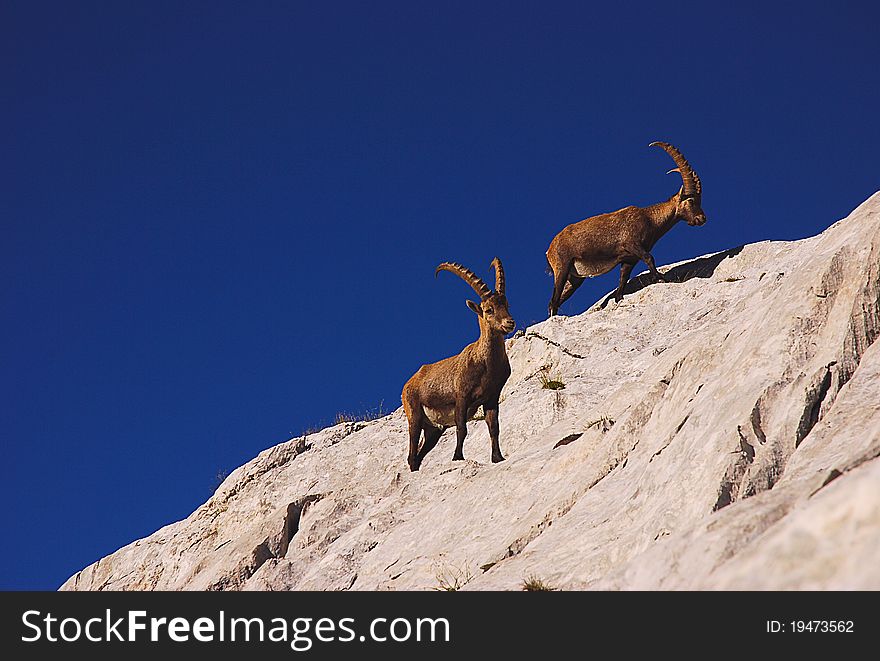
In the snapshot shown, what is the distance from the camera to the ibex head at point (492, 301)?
15.5m

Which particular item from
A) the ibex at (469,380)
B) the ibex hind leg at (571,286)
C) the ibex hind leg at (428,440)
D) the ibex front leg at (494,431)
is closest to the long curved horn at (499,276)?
the ibex at (469,380)

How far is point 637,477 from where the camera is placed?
9.88 m

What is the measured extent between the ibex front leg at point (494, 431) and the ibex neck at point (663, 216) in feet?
33.2

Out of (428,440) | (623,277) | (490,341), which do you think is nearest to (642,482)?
(490,341)

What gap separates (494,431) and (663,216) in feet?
35.2

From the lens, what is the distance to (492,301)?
15.7 m

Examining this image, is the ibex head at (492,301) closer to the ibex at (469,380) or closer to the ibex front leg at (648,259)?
the ibex at (469,380)

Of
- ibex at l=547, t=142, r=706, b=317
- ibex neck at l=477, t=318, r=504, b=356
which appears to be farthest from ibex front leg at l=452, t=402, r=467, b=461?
ibex at l=547, t=142, r=706, b=317

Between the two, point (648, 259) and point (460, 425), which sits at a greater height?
point (648, 259)

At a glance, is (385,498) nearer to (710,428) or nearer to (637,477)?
(637,477)

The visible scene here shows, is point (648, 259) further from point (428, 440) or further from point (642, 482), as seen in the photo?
point (642, 482)
